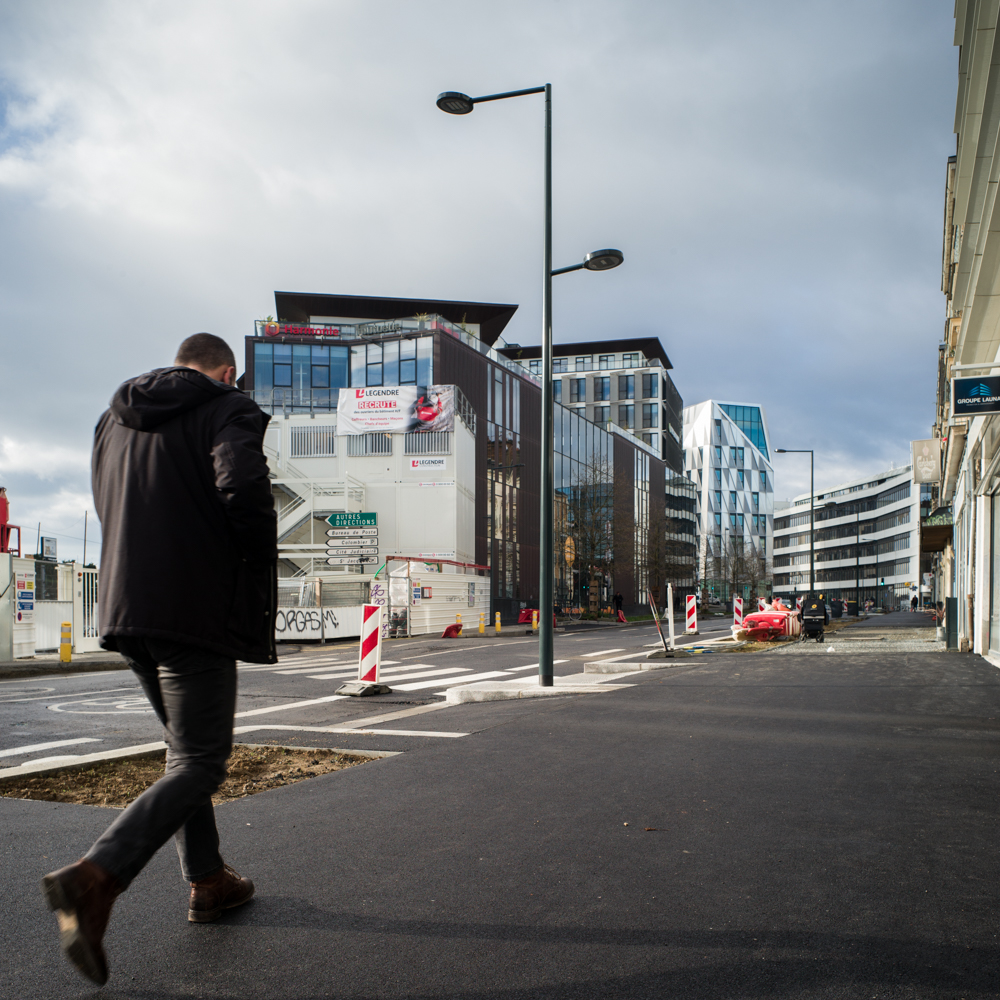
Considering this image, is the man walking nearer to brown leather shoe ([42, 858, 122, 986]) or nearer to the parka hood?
the parka hood

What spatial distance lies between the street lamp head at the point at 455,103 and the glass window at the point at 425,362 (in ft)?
→ 120

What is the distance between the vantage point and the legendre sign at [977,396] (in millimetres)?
10789

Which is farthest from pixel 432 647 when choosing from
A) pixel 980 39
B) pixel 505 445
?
pixel 505 445

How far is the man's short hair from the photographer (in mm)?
3197

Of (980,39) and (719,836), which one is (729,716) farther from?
(980,39)

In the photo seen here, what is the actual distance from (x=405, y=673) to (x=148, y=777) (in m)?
9.29

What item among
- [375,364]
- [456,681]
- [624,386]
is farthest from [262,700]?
[624,386]

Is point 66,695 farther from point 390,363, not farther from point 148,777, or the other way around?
point 390,363

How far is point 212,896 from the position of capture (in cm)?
300

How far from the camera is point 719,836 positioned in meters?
4.03

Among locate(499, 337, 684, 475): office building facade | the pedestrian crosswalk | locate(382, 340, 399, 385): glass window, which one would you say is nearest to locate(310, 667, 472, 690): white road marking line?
the pedestrian crosswalk

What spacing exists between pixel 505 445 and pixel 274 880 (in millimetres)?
51817

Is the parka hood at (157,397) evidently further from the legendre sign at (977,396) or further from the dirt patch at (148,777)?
the legendre sign at (977,396)

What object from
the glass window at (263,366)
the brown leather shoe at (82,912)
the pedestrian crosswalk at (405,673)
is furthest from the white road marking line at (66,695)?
the glass window at (263,366)
